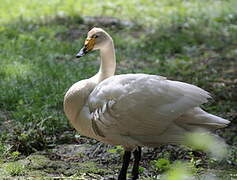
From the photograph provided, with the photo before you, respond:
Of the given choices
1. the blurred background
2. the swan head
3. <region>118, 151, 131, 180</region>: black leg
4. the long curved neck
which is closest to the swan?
<region>118, 151, 131, 180</region>: black leg

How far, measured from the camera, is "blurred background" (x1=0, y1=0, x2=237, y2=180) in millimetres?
4574

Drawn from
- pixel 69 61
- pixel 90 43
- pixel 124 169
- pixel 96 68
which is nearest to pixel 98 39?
pixel 90 43

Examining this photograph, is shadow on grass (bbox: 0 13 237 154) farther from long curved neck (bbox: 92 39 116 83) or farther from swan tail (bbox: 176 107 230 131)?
swan tail (bbox: 176 107 230 131)

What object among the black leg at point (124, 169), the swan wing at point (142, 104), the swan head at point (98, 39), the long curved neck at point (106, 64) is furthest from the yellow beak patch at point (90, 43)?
the black leg at point (124, 169)

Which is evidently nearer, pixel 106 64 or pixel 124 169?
pixel 124 169

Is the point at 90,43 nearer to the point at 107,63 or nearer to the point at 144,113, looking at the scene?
the point at 107,63

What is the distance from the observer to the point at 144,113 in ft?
12.5

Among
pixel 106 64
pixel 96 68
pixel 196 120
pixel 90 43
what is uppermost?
pixel 90 43

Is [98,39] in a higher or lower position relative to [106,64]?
higher

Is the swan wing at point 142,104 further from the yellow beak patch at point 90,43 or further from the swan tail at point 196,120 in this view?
the yellow beak patch at point 90,43

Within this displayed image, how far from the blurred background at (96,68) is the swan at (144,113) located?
32cm

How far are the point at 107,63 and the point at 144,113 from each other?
2.92ft

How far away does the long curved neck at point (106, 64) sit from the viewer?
4.53 meters

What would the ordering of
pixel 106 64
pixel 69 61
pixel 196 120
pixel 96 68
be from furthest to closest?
pixel 69 61 → pixel 96 68 → pixel 106 64 → pixel 196 120
